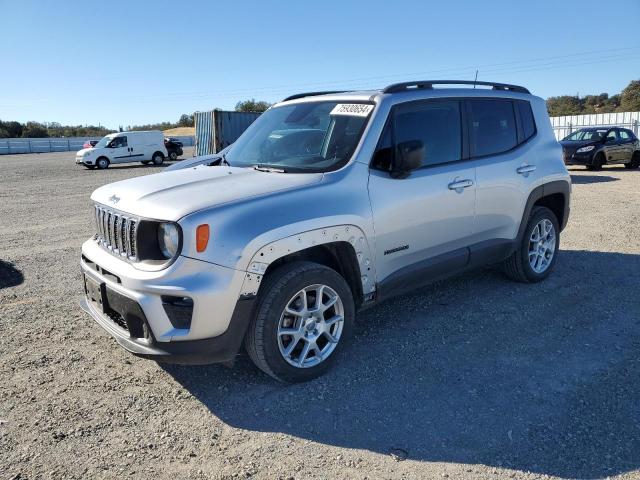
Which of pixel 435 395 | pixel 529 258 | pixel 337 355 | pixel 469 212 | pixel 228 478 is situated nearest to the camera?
pixel 228 478

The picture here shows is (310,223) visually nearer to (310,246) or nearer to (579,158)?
(310,246)

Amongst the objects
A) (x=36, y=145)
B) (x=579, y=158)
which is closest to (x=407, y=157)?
(x=579, y=158)

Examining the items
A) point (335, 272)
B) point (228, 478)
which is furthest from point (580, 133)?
point (228, 478)

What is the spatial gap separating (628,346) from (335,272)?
2434mm

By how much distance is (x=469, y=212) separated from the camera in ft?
14.9

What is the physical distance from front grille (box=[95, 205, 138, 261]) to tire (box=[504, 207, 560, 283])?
149 inches

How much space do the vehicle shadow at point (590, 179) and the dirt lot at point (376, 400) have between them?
11.4 metres

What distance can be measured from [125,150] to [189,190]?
26.5 meters

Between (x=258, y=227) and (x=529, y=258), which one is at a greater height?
(x=258, y=227)

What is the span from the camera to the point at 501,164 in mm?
4891

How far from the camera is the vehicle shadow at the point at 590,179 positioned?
15.4m

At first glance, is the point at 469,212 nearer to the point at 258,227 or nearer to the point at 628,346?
the point at 628,346

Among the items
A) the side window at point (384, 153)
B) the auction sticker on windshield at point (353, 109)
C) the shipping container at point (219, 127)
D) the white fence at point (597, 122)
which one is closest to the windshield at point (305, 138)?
the auction sticker on windshield at point (353, 109)

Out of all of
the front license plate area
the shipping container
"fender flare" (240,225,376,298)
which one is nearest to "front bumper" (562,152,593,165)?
the shipping container
